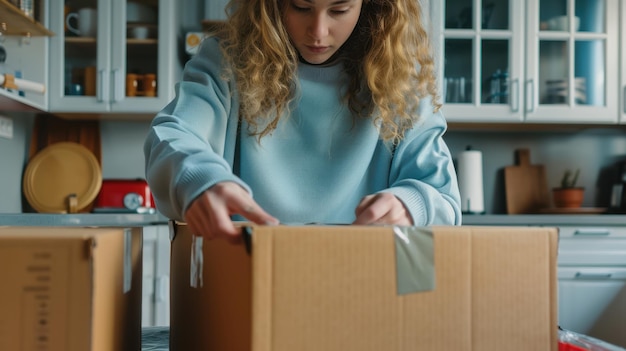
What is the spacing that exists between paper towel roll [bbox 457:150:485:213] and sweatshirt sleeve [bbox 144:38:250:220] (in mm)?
2177

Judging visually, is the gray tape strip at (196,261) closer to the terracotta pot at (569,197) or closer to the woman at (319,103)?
the woman at (319,103)

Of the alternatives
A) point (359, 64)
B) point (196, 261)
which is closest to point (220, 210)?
point (196, 261)

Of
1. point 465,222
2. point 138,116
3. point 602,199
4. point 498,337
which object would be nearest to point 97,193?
point 138,116

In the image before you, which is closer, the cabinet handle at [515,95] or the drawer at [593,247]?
the drawer at [593,247]

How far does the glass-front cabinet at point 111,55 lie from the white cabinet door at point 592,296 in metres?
1.87

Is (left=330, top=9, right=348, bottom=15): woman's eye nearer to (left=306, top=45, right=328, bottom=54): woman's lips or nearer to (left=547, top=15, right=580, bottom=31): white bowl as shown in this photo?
(left=306, top=45, right=328, bottom=54): woman's lips

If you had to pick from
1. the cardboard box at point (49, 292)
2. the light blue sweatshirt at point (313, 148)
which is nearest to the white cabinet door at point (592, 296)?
the light blue sweatshirt at point (313, 148)

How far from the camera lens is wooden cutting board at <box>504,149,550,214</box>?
3.22m

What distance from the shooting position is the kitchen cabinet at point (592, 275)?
2.74 meters

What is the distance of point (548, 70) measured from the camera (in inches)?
122

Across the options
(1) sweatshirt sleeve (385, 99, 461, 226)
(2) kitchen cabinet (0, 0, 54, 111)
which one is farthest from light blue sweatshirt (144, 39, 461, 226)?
(2) kitchen cabinet (0, 0, 54, 111)

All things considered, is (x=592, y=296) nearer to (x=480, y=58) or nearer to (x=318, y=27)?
(x=480, y=58)

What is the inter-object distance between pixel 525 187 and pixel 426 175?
2396 millimetres

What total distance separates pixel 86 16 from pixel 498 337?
2743mm
